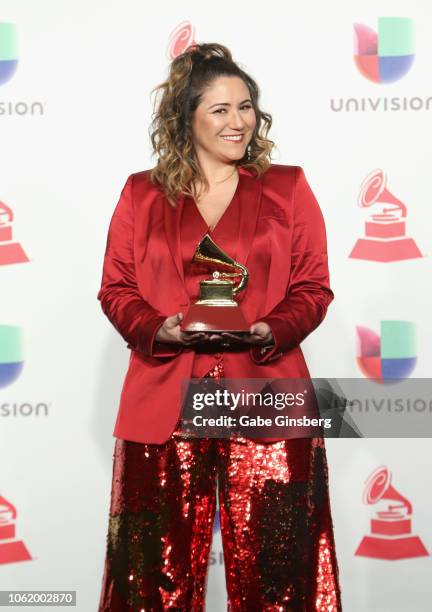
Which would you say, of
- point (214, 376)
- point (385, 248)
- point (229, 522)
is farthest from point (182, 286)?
point (385, 248)

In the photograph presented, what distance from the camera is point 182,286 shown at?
2166 millimetres

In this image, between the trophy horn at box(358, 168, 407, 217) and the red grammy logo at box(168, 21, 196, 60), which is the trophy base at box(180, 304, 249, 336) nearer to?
the trophy horn at box(358, 168, 407, 217)

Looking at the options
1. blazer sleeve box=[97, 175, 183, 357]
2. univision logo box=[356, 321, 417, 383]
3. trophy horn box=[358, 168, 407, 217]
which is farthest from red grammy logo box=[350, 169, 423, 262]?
blazer sleeve box=[97, 175, 183, 357]

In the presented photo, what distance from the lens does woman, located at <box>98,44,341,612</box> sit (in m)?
2.13

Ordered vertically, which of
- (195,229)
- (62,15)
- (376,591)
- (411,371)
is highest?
(62,15)

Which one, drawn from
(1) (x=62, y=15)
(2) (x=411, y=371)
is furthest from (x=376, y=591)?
Result: (1) (x=62, y=15)

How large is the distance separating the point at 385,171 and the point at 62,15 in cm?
107

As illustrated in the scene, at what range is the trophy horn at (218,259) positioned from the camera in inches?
81.6

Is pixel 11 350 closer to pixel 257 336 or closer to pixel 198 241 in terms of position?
pixel 198 241

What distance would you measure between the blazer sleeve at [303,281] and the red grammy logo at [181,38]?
0.93 meters

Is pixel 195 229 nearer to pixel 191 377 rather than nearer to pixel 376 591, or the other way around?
pixel 191 377

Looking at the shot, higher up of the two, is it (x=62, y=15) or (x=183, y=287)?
(x=62, y=15)

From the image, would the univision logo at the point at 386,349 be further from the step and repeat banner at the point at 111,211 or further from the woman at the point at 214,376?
the woman at the point at 214,376

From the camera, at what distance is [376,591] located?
317 centimetres
